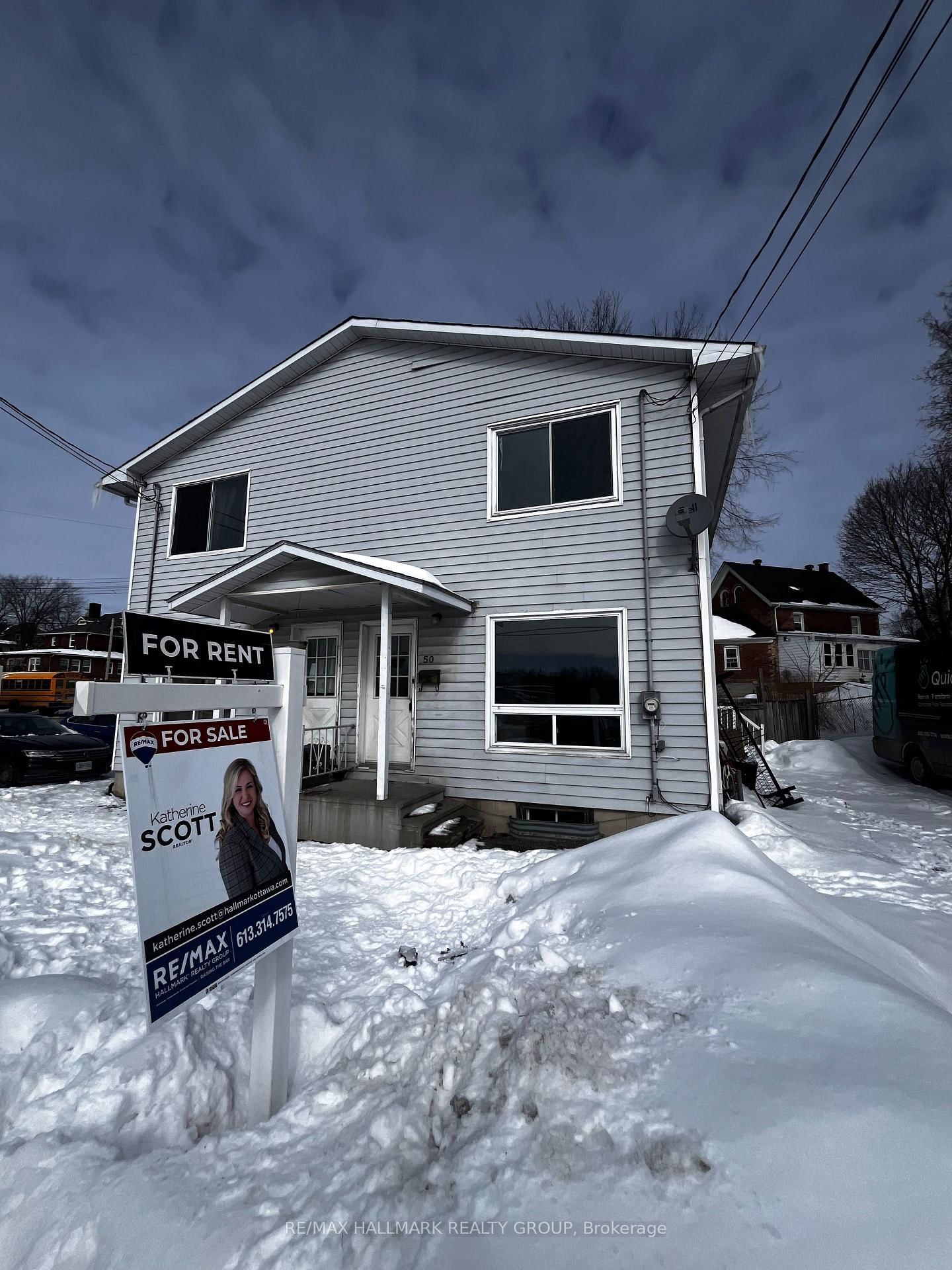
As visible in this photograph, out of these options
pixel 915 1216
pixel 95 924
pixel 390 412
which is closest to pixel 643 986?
pixel 915 1216

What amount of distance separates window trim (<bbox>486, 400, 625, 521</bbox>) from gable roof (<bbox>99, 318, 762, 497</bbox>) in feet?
2.23

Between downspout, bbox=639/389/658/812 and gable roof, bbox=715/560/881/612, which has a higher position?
gable roof, bbox=715/560/881/612

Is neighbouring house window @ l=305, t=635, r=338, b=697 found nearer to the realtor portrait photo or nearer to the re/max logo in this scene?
the realtor portrait photo

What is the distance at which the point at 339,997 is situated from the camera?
2938mm

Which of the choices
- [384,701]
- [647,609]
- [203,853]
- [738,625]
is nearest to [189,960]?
[203,853]

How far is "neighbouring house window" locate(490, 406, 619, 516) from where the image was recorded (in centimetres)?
707

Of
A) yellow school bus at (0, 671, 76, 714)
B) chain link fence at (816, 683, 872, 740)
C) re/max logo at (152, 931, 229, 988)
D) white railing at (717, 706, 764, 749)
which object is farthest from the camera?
yellow school bus at (0, 671, 76, 714)

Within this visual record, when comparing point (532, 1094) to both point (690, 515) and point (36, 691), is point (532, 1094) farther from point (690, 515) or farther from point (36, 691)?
point (36, 691)

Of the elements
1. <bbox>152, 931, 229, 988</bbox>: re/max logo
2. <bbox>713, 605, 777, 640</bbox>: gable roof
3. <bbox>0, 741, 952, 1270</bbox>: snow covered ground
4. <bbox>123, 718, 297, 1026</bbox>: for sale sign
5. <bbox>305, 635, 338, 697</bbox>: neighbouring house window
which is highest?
<bbox>713, 605, 777, 640</bbox>: gable roof

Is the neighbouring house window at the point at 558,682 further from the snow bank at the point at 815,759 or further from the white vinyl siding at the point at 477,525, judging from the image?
the snow bank at the point at 815,759

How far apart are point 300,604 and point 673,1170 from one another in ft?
23.7

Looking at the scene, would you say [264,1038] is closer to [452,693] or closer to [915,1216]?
[915,1216]

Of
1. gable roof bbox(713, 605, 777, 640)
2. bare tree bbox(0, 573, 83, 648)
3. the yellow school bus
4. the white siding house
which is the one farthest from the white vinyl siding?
bare tree bbox(0, 573, 83, 648)

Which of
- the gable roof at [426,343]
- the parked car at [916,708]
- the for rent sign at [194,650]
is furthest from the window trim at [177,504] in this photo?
the parked car at [916,708]
